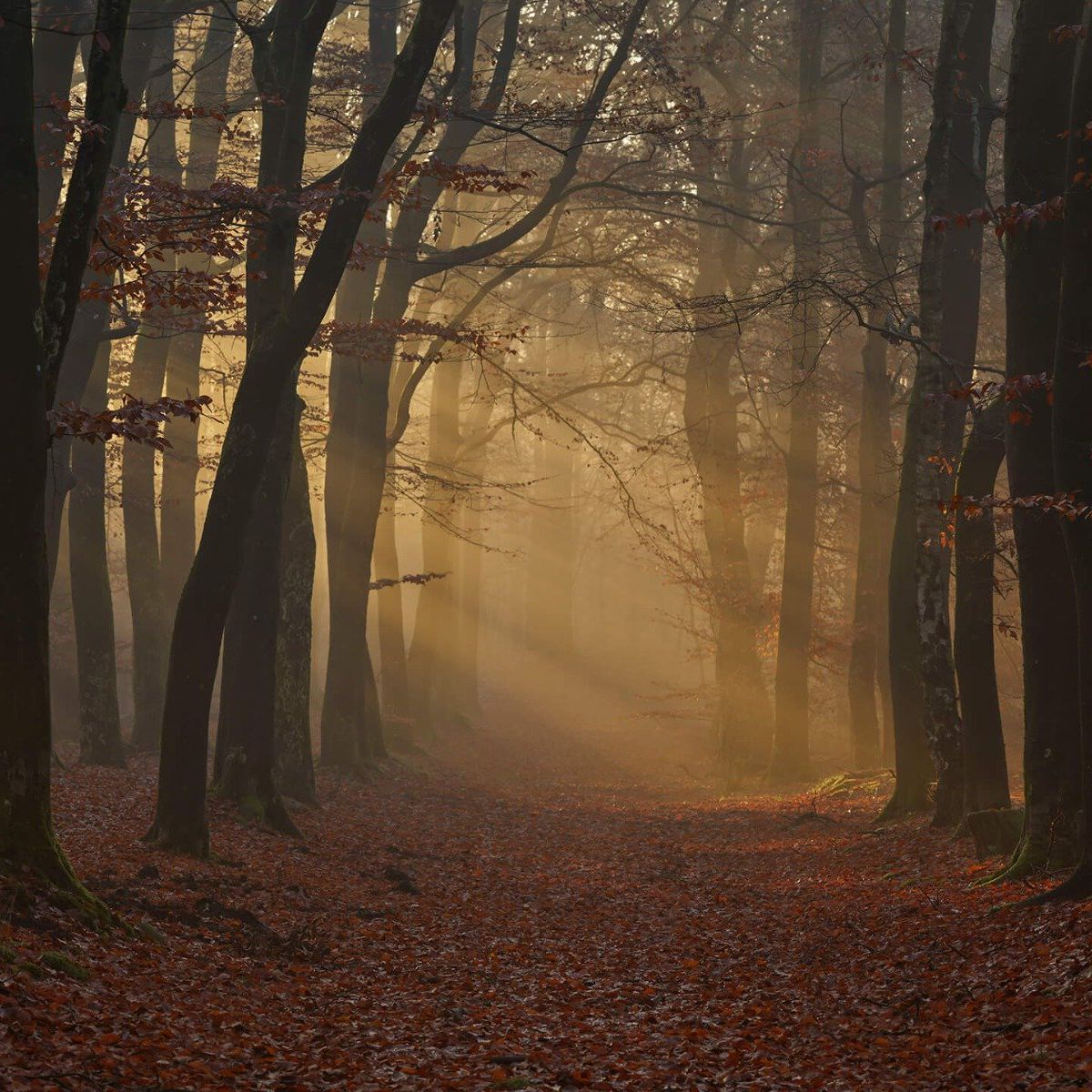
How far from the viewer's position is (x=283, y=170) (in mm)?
12945

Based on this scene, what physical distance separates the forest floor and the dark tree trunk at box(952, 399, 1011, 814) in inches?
59.2

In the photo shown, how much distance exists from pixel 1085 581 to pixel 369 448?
1429 cm

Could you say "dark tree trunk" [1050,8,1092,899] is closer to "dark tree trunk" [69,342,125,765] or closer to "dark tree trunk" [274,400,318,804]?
"dark tree trunk" [274,400,318,804]

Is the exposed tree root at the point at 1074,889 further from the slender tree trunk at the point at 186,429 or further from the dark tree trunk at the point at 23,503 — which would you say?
the slender tree trunk at the point at 186,429

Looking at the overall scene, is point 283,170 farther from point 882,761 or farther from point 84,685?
point 882,761

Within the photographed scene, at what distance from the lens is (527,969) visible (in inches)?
361

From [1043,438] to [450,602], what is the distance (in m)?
22.7

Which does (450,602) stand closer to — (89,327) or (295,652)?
(295,652)

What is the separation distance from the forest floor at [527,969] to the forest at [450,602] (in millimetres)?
54

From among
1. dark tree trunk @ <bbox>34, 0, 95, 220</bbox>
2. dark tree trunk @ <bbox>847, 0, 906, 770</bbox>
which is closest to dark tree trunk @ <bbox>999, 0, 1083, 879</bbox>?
dark tree trunk @ <bbox>847, 0, 906, 770</bbox>

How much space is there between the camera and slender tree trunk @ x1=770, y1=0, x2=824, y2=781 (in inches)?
844

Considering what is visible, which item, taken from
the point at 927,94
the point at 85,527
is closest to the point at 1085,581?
the point at 85,527

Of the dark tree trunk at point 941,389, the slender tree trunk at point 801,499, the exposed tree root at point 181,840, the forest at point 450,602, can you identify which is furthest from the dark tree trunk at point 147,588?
the dark tree trunk at point 941,389

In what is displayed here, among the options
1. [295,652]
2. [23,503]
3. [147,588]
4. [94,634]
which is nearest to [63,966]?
[23,503]
